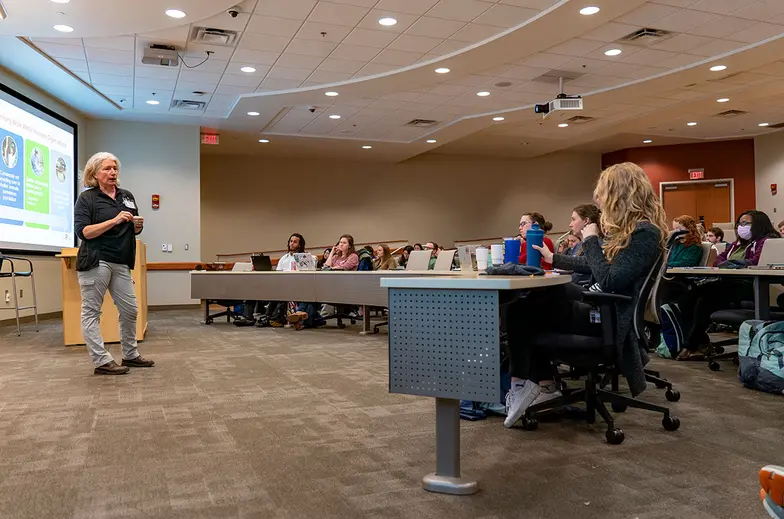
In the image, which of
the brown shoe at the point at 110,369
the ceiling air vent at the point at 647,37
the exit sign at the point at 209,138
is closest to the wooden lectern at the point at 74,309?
the brown shoe at the point at 110,369

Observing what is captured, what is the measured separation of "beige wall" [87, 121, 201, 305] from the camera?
33.9ft

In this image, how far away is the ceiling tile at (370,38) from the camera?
6.45 meters

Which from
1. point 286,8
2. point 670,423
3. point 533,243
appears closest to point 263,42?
point 286,8

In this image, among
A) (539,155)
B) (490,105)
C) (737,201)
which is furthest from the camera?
(539,155)

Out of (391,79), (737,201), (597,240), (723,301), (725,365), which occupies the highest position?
(391,79)

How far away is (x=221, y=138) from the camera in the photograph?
1187cm

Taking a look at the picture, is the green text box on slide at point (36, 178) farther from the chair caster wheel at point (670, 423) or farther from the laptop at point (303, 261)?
the chair caster wheel at point (670, 423)

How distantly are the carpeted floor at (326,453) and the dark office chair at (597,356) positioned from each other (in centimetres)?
8

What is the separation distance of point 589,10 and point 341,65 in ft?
9.77

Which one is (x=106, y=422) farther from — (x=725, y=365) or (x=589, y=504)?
(x=725, y=365)

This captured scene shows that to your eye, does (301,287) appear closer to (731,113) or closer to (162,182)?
(162,182)

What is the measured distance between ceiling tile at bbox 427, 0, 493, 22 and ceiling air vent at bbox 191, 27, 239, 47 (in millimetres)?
2078

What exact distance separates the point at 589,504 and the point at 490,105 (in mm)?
8489

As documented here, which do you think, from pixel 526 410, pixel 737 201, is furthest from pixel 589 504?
pixel 737 201
